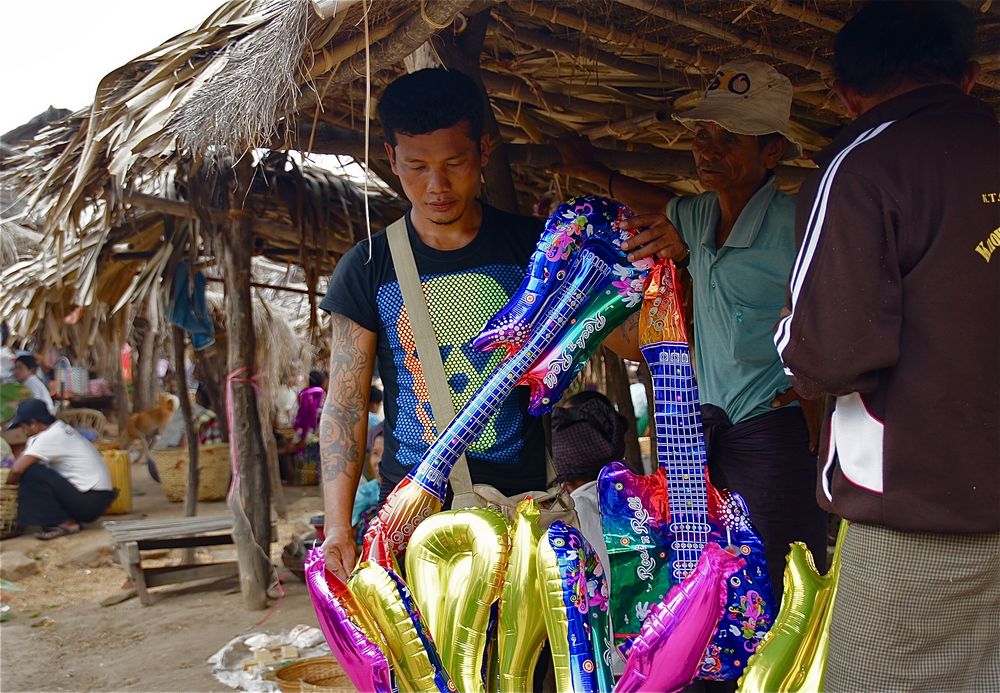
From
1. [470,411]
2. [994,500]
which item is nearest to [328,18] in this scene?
[470,411]

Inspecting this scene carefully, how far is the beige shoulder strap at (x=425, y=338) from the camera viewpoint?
207 cm

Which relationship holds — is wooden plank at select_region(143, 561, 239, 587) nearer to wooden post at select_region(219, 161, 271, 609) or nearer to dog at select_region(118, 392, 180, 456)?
wooden post at select_region(219, 161, 271, 609)

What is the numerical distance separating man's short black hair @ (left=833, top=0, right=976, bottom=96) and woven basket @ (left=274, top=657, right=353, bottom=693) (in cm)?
286

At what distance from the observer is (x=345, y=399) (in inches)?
86.4

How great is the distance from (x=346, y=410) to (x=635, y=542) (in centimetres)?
81

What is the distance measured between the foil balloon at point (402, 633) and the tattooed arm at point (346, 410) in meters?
0.35

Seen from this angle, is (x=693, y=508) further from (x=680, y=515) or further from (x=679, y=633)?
(x=679, y=633)

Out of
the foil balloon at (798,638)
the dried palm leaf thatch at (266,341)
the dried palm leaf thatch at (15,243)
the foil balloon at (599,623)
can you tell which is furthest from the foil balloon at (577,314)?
the dried palm leaf thatch at (266,341)

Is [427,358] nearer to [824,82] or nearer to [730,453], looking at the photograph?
[730,453]

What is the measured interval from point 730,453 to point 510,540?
2.47 feet

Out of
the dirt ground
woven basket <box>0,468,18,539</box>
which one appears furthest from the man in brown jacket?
woven basket <box>0,468,18,539</box>

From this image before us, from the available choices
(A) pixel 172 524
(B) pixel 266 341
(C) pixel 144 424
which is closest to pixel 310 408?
(B) pixel 266 341

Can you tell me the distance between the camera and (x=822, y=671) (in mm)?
1590

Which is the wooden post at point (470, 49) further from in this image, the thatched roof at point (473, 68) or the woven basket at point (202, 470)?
the woven basket at point (202, 470)
